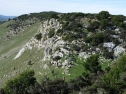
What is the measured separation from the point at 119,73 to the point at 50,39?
115 feet

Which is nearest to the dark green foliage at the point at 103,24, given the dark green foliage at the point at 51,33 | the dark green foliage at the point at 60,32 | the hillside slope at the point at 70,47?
the hillside slope at the point at 70,47

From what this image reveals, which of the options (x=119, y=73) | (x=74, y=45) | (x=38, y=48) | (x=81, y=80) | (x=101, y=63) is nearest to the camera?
(x=119, y=73)

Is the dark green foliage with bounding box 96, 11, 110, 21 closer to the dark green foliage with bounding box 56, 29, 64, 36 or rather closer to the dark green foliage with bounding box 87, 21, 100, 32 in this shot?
the dark green foliage with bounding box 87, 21, 100, 32

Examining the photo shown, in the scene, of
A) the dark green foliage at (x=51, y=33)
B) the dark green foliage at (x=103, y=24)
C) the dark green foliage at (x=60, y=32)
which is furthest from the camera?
the dark green foliage at (x=51, y=33)

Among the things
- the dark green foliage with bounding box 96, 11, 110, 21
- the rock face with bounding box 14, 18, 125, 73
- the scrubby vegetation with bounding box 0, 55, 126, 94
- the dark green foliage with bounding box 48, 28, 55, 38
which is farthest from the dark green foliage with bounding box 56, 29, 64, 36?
the scrubby vegetation with bounding box 0, 55, 126, 94

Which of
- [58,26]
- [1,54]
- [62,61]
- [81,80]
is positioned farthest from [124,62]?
[1,54]

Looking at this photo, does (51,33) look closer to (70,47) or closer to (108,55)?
(70,47)

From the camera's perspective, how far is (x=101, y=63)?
177 feet

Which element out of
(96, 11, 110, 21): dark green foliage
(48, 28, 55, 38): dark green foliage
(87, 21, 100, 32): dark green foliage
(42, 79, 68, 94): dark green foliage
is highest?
(96, 11, 110, 21): dark green foliage

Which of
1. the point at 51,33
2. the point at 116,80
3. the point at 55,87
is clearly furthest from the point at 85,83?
the point at 51,33

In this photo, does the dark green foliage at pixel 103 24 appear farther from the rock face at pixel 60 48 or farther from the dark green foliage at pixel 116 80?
the dark green foliage at pixel 116 80

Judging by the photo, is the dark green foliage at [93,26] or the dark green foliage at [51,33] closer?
the dark green foliage at [93,26]

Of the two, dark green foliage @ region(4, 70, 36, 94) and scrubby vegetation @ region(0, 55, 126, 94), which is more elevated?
scrubby vegetation @ region(0, 55, 126, 94)

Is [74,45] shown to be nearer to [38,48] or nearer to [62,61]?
[62,61]
